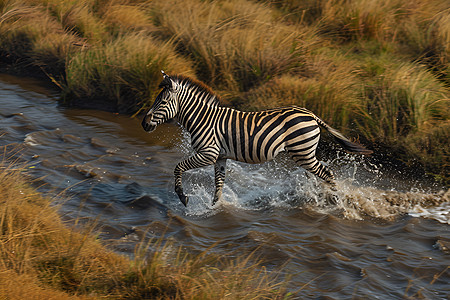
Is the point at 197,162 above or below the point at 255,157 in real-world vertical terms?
below

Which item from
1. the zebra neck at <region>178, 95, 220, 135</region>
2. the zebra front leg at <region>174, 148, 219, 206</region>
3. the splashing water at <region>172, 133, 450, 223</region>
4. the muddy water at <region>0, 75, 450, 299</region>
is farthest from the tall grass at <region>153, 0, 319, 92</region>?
the zebra front leg at <region>174, 148, 219, 206</region>

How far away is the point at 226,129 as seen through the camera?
22.9 feet

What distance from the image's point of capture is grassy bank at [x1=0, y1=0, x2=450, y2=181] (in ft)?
28.5

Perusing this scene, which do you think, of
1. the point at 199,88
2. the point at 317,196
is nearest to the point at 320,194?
the point at 317,196

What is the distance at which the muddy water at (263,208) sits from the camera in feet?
18.5

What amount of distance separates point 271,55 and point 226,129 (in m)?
3.70

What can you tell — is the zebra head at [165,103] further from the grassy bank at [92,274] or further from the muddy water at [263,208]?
the grassy bank at [92,274]

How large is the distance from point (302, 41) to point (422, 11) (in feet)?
11.4

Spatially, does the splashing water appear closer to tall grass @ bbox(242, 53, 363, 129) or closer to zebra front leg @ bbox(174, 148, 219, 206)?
zebra front leg @ bbox(174, 148, 219, 206)

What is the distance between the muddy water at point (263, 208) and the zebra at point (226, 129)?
561 mm

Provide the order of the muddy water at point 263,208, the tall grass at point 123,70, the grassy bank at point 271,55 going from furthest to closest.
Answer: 1. the tall grass at point 123,70
2. the grassy bank at point 271,55
3. the muddy water at point 263,208

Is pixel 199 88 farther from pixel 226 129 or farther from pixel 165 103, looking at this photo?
pixel 226 129

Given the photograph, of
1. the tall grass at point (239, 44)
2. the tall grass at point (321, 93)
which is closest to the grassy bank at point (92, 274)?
the tall grass at point (321, 93)

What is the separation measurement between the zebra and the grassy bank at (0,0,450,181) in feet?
2.53
